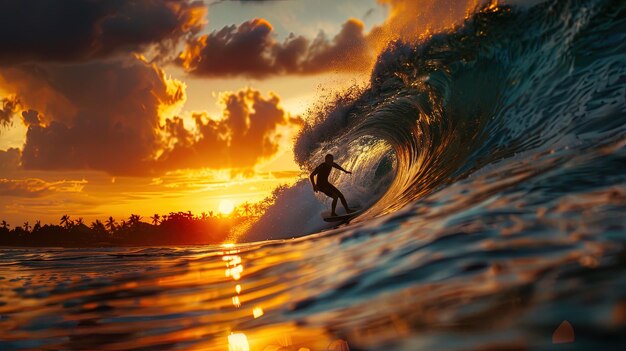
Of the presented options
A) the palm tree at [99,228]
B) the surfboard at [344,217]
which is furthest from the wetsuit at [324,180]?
the palm tree at [99,228]

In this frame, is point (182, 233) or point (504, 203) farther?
point (182, 233)

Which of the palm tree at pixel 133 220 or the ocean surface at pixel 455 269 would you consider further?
the palm tree at pixel 133 220

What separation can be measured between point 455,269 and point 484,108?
6.79 metres

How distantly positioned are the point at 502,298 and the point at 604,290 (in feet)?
1.03

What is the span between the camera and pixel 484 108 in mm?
8484

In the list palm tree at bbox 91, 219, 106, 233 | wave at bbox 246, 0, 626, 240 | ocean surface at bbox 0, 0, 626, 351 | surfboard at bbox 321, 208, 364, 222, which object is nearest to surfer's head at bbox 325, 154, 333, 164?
surfboard at bbox 321, 208, 364, 222

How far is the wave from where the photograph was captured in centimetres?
466

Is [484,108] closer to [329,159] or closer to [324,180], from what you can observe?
[329,159]

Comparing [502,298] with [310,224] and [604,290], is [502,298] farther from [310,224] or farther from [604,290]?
[310,224]

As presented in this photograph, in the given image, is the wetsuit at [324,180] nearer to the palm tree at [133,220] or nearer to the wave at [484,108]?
the wave at [484,108]

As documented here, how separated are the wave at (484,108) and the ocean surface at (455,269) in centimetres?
4

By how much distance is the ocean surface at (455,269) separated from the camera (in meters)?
1.69

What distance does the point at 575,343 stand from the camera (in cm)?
130

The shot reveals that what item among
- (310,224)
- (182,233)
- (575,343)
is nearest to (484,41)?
(310,224)
